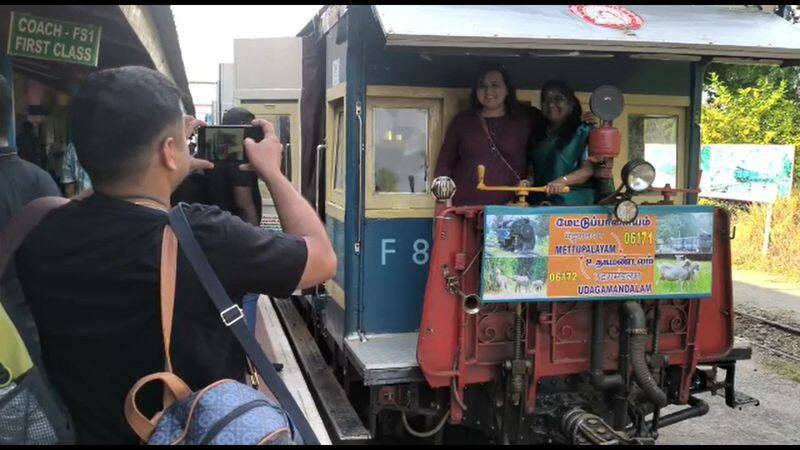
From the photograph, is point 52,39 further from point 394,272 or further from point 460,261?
point 460,261

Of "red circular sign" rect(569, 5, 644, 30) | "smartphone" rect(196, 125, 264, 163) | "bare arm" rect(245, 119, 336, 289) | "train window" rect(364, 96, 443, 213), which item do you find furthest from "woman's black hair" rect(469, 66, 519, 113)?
"bare arm" rect(245, 119, 336, 289)

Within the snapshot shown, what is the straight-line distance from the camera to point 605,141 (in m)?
3.68

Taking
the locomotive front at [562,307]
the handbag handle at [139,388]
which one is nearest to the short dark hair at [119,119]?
the handbag handle at [139,388]

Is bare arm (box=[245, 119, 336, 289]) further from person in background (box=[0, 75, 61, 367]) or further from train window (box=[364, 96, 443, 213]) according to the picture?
train window (box=[364, 96, 443, 213])

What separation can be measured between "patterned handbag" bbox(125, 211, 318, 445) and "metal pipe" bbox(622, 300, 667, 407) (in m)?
2.68

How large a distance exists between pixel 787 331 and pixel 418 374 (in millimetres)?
5899

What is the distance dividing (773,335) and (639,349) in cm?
492

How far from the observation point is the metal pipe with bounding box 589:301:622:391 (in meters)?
3.75

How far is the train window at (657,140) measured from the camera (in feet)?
15.6

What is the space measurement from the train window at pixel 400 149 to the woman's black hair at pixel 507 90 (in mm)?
328

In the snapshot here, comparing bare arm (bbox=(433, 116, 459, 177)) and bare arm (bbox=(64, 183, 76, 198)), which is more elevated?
bare arm (bbox=(433, 116, 459, 177))

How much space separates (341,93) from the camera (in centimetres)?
446

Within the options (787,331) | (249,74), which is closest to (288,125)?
(249,74)

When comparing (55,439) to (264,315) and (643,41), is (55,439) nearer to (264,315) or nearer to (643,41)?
(643,41)
